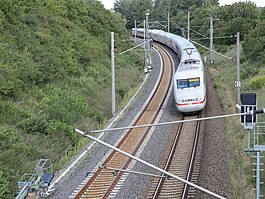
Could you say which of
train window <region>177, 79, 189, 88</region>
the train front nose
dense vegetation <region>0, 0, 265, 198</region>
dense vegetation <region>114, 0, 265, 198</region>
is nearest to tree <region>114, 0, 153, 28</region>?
dense vegetation <region>114, 0, 265, 198</region>

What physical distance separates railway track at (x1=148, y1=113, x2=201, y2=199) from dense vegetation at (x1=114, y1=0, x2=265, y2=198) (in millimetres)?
1674

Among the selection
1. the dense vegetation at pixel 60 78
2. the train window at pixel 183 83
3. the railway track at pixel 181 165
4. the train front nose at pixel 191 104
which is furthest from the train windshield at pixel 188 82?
the dense vegetation at pixel 60 78

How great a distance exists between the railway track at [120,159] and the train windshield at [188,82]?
291cm

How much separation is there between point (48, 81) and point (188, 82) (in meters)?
9.31

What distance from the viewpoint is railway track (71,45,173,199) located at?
16.6 metres

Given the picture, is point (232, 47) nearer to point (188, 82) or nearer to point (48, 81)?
point (188, 82)

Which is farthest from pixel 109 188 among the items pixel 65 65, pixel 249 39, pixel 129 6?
pixel 129 6

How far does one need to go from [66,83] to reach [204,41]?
47.3m

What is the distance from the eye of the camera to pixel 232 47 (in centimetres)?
5847

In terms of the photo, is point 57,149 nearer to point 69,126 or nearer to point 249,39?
point 69,126

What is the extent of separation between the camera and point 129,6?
372 ft

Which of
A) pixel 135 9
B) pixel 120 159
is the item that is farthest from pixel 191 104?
pixel 135 9

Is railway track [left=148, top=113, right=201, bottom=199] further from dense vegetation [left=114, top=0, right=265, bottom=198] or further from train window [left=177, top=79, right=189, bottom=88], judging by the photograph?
train window [left=177, top=79, right=189, bottom=88]

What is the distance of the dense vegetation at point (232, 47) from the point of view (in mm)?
18438
